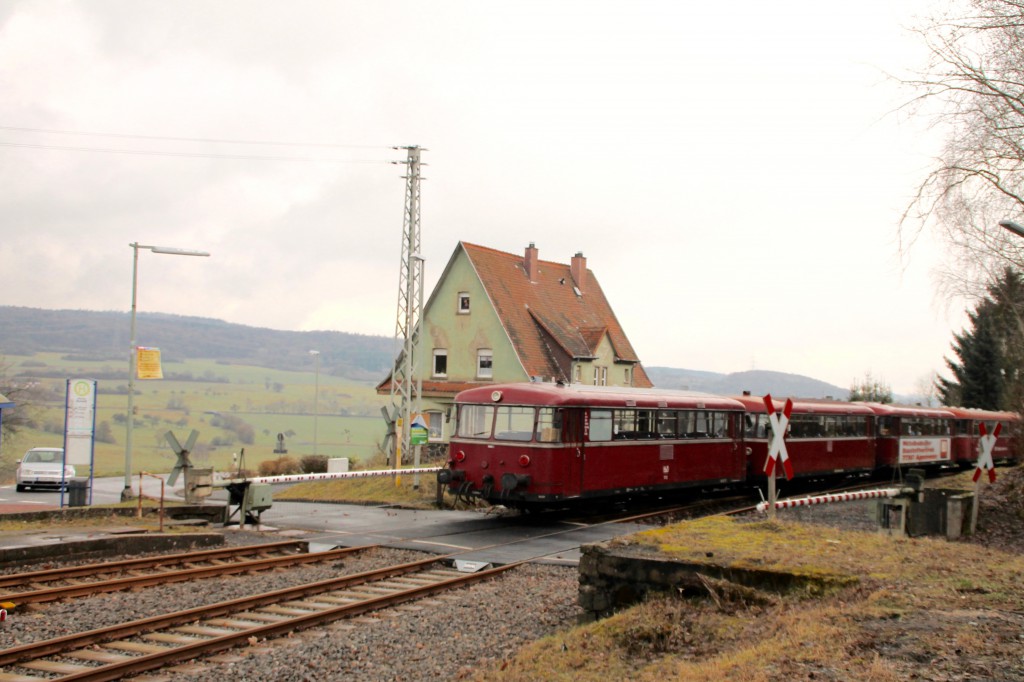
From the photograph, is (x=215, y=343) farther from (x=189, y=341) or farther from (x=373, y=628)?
(x=373, y=628)

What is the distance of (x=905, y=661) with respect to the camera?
6.46 m

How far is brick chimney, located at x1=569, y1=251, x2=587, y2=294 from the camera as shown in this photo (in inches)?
2083

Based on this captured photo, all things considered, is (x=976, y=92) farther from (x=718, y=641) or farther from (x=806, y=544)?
(x=718, y=641)

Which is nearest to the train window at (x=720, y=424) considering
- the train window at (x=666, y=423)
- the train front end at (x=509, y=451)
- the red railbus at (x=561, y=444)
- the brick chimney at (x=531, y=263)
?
the red railbus at (x=561, y=444)

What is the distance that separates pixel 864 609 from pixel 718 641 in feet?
4.06

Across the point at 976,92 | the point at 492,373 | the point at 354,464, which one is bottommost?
the point at 354,464

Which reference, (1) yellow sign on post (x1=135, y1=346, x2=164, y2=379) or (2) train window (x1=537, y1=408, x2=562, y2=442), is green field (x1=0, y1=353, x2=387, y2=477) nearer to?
(1) yellow sign on post (x1=135, y1=346, x2=164, y2=379)

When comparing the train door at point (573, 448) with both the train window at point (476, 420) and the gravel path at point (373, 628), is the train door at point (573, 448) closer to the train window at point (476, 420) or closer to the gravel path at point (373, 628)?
the train window at point (476, 420)

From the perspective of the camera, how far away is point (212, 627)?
980 cm

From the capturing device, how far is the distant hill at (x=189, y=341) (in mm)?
126625

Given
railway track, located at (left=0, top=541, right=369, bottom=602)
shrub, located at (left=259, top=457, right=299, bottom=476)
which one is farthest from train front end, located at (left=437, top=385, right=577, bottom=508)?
shrub, located at (left=259, top=457, right=299, bottom=476)

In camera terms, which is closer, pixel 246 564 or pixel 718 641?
pixel 718 641

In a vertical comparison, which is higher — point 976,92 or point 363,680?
point 976,92

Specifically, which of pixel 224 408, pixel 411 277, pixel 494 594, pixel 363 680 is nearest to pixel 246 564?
pixel 494 594
